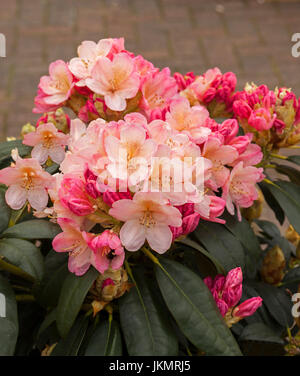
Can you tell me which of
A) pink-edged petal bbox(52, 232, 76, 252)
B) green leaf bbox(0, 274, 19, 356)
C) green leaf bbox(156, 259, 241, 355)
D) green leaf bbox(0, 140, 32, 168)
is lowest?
green leaf bbox(0, 274, 19, 356)

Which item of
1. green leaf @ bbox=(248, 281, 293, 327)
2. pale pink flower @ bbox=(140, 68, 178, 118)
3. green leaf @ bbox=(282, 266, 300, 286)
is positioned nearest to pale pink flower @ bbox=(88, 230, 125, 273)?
pale pink flower @ bbox=(140, 68, 178, 118)

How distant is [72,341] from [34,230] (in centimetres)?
22

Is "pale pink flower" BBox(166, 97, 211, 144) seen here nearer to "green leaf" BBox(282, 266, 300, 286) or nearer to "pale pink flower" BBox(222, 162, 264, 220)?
"pale pink flower" BBox(222, 162, 264, 220)

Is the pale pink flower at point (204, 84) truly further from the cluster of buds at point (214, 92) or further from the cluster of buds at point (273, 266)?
the cluster of buds at point (273, 266)

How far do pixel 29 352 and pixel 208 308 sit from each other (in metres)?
0.49

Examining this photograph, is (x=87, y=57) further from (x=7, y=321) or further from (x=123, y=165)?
(x=7, y=321)

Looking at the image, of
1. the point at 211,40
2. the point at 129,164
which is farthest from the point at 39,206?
the point at 211,40

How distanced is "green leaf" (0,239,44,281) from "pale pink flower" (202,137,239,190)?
35 centimetres

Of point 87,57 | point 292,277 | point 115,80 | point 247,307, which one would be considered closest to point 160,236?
point 247,307

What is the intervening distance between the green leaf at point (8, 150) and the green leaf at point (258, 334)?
60 centimetres

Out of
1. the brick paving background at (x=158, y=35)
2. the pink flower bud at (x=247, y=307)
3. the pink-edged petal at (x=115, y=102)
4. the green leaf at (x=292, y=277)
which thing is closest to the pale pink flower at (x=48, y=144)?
the pink-edged petal at (x=115, y=102)

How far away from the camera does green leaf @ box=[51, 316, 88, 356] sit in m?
1.10
